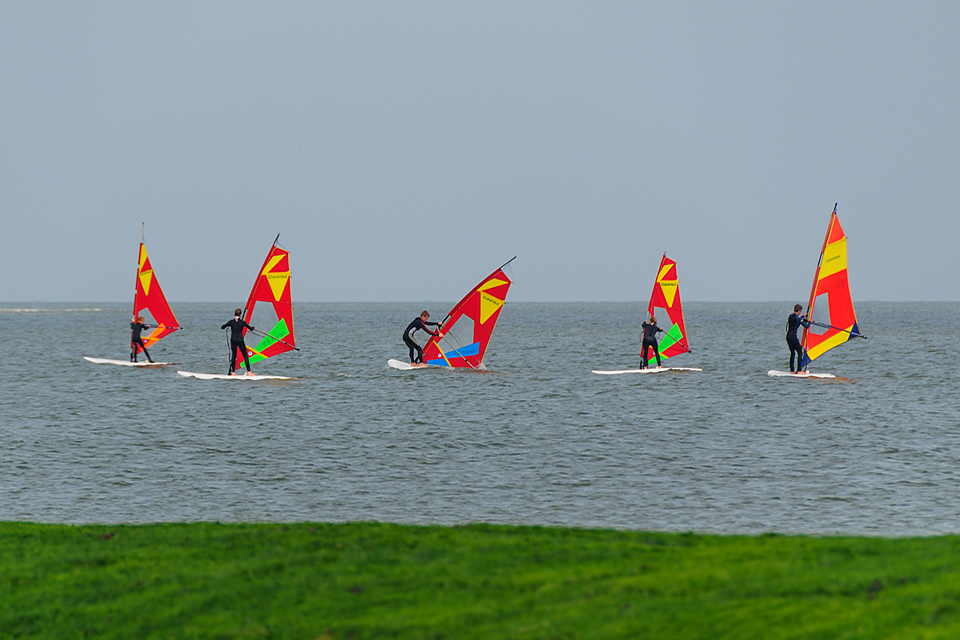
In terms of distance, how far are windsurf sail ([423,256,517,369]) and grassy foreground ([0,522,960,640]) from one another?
26.4 meters

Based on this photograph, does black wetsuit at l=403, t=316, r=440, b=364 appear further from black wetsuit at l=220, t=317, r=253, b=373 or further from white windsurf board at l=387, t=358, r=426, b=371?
black wetsuit at l=220, t=317, r=253, b=373

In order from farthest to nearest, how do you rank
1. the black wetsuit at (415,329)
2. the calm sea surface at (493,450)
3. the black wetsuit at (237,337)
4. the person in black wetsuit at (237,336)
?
the black wetsuit at (415,329), the black wetsuit at (237,337), the person in black wetsuit at (237,336), the calm sea surface at (493,450)

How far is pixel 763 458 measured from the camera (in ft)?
66.1

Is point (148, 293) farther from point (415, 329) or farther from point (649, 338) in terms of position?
point (649, 338)

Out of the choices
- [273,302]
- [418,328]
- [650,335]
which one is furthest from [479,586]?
[650,335]

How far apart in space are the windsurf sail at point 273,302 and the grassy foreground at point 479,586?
25.3 meters

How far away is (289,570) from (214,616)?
3.55 ft

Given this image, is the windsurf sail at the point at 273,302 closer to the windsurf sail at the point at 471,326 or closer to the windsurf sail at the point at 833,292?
the windsurf sail at the point at 471,326

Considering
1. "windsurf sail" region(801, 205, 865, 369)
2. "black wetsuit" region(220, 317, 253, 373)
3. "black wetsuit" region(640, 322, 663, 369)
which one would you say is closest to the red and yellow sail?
"black wetsuit" region(220, 317, 253, 373)

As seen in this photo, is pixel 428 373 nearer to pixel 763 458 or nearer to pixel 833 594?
pixel 763 458

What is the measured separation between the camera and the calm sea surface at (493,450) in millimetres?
14812

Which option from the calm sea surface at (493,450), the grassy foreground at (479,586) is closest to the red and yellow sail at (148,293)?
the calm sea surface at (493,450)

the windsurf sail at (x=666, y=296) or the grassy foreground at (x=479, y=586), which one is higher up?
the windsurf sail at (x=666, y=296)

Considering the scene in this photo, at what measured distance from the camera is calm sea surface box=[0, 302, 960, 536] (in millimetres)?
14812
